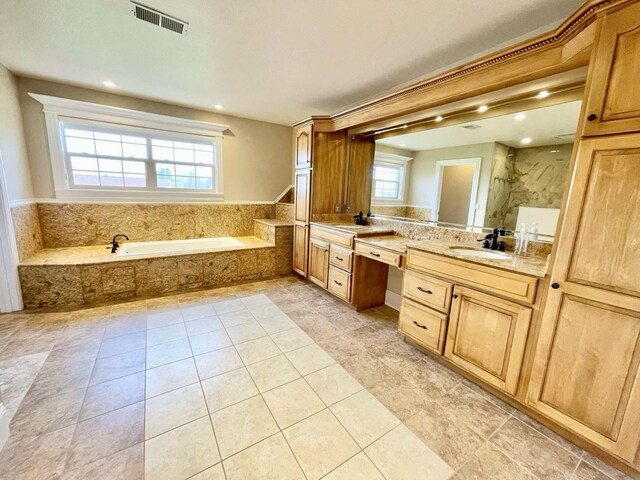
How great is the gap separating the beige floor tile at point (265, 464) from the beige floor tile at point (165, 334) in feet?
4.49

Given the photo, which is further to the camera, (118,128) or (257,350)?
(118,128)

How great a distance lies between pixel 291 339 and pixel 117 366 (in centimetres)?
133

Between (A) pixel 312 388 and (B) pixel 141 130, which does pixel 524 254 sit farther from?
(B) pixel 141 130

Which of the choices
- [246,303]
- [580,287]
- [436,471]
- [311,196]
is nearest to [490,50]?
[580,287]

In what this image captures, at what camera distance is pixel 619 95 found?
120 centimetres

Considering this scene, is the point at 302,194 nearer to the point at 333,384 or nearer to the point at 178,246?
the point at 178,246

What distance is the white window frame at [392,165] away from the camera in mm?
2988

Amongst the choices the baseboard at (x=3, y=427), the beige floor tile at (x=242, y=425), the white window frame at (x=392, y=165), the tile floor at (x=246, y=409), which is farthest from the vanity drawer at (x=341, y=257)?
the baseboard at (x=3, y=427)

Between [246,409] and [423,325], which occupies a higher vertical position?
[423,325]

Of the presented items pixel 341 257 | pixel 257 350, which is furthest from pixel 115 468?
pixel 341 257

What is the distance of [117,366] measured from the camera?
6.31 feet

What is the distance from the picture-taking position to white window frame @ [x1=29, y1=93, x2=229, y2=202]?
3.13 m

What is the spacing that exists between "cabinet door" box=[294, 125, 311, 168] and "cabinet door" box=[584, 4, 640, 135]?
8.66ft

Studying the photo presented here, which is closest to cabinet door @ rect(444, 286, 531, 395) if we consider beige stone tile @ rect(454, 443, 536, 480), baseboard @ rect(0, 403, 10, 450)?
beige stone tile @ rect(454, 443, 536, 480)
